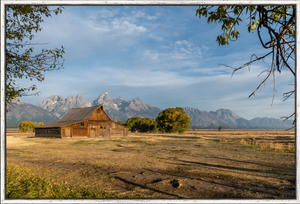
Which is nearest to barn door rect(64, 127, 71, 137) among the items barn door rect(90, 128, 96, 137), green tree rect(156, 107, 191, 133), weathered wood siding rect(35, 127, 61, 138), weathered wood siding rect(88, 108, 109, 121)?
weathered wood siding rect(35, 127, 61, 138)

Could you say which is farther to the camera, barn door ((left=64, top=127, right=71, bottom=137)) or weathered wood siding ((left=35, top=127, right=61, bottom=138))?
barn door ((left=64, top=127, right=71, bottom=137))

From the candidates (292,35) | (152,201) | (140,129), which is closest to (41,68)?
(152,201)

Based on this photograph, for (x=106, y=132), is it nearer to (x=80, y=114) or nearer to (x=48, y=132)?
(x=80, y=114)

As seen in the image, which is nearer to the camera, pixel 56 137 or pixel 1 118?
pixel 1 118

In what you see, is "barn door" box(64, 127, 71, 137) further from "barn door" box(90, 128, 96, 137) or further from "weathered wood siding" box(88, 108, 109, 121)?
"weathered wood siding" box(88, 108, 109, 121)

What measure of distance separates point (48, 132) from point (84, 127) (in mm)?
8064

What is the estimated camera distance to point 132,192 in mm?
6156

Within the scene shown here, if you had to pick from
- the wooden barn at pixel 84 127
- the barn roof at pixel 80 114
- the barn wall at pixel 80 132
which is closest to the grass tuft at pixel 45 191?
the wooden barn at pixel 84 127

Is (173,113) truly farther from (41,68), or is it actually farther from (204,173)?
(41,68)

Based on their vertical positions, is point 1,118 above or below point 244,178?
above

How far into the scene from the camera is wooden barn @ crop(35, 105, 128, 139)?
3931cm

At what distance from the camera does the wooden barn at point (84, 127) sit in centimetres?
3931

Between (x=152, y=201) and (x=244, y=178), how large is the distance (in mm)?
6803

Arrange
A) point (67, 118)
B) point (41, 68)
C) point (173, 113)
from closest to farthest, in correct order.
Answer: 1. point (41, 68)
2. point (67, 118)
3. point (173, 113)
